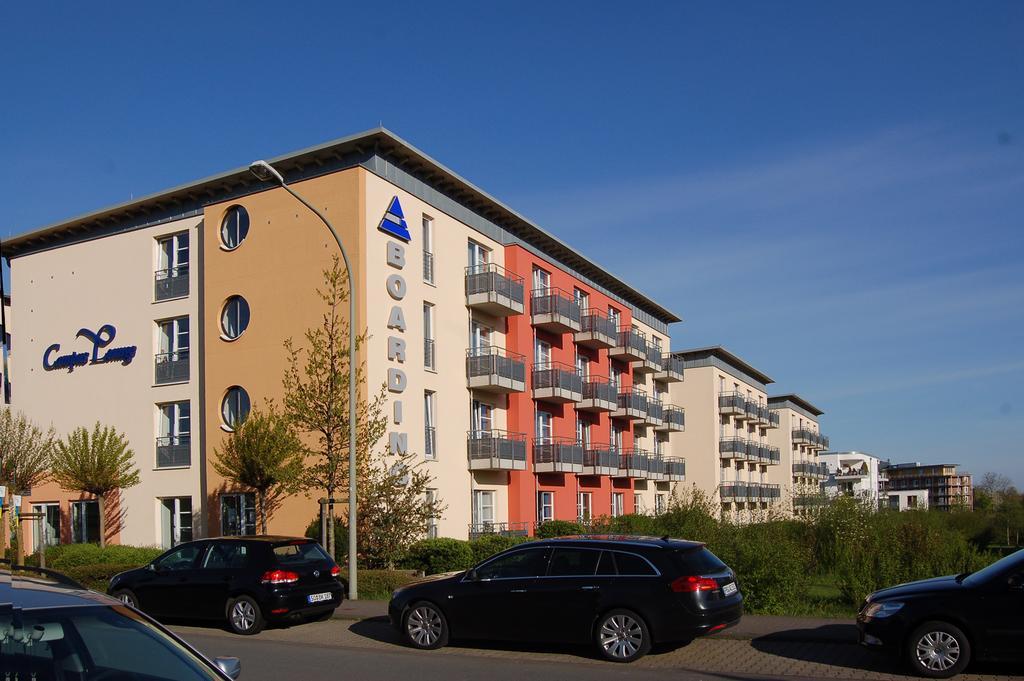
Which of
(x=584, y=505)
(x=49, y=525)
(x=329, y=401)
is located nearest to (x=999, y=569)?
(x=329, y=401)

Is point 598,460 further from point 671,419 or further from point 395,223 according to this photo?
point 395,223

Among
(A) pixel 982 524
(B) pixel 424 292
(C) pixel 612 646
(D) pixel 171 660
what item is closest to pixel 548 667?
(C) pixel 612 646

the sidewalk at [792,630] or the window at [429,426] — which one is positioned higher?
the window at [429,426]

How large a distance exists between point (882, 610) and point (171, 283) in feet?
84.2

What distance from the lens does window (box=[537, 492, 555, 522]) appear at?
1380 inches

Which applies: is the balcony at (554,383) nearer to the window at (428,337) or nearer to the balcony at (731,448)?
the window at (428,337)

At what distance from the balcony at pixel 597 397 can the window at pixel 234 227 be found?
15781 millimetres

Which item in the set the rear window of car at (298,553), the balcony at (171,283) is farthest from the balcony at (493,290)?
the rear window of car at (298,553)

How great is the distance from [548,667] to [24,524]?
26.8m

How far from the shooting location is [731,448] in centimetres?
6506

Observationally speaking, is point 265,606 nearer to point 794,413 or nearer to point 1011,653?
point 1011,653

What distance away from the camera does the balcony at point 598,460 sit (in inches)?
1529

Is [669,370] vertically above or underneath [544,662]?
above

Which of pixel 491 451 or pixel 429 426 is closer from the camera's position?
pixel 429 426
